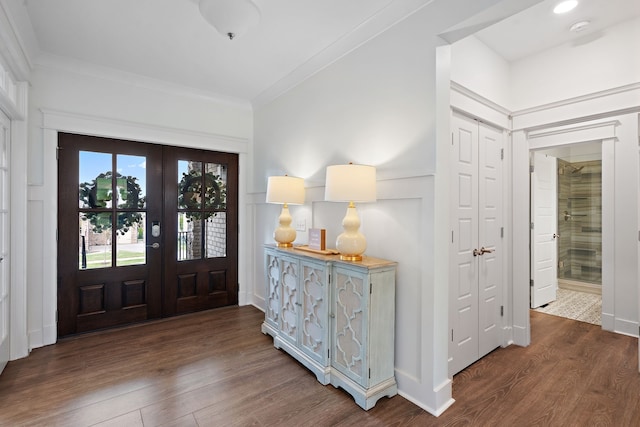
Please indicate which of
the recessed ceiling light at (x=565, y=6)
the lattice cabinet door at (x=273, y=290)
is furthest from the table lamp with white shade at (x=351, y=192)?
the recessed ceiling light at (x=565, y=6)

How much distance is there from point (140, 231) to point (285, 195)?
1.79 meters

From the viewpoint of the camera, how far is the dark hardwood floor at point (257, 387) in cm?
184

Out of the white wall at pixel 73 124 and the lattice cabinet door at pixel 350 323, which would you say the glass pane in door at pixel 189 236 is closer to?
the white wall at pixel 73 124

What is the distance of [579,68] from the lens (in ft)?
8.91

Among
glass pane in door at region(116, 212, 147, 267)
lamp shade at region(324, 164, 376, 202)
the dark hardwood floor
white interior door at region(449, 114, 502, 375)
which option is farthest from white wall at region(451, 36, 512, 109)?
glass pane in door at region(116, 212, 147, 267)

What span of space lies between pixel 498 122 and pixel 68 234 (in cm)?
424

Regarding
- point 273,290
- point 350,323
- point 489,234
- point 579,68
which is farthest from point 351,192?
point 579,68

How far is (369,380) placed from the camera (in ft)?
6.37

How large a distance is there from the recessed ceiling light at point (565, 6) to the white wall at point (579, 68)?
0.59 meters

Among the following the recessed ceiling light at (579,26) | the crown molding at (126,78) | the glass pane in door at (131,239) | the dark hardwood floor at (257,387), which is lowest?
the dark hardwood floor at (257,387)

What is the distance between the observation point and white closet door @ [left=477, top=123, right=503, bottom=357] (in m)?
2.63

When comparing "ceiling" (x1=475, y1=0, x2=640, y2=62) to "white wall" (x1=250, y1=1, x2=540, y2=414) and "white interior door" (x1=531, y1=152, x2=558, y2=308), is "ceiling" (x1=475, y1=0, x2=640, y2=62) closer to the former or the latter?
"white wall" (x1=250, y1=1, x2=540, y2=414)

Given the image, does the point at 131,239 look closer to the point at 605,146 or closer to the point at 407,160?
the point at 407,160

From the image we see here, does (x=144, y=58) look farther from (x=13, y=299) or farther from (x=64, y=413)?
(x=64, y=413)
